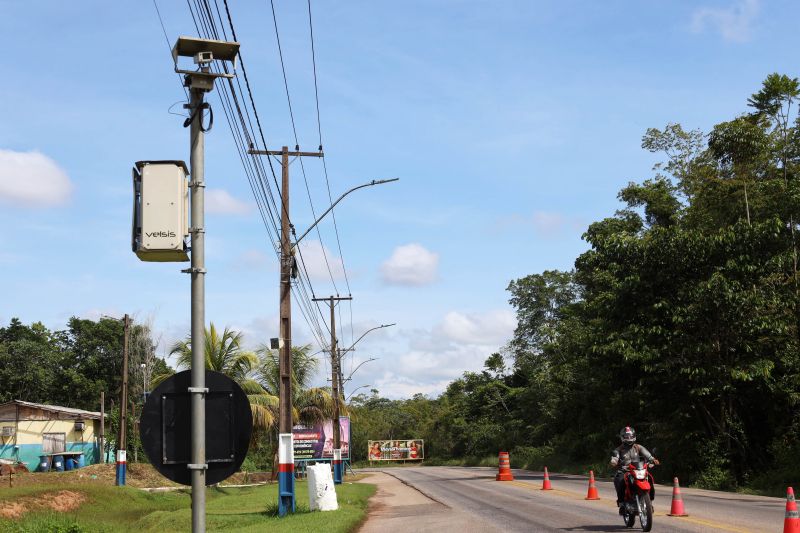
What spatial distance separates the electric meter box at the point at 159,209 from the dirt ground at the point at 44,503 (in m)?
19.8

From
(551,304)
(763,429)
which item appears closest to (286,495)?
(763,429)

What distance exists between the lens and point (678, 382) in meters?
30.8

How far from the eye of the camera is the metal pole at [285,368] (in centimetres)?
1948

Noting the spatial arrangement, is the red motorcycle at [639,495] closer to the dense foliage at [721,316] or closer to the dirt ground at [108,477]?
the dense foliage at [721,316]

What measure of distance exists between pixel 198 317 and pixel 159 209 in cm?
→ 88

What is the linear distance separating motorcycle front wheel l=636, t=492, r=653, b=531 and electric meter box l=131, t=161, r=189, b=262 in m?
9.43

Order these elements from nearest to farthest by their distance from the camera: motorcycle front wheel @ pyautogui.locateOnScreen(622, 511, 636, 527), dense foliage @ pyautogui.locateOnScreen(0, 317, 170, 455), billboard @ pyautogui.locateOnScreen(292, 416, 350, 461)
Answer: motorcycle front wheel @ pyautogui.locateOnScreen(622, 511, 636, 527)
billboard @ pyautogui.locateOnScreen(292, 416, 350, 461)
dense foliage @ pyautogui.locateOnScreen(0, 317, 170, 455)

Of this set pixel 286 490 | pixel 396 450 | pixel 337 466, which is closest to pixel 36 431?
pixel 337 466

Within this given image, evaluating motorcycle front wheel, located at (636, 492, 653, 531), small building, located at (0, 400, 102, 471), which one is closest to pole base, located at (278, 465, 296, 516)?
motorcycle front wheel, located at (636, 492, 653, 531)

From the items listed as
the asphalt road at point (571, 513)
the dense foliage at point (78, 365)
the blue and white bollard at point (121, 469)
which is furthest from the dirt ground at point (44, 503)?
the dense foliage at point (78, 365)

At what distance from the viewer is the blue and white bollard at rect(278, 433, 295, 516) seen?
63.5ft

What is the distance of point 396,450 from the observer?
89.9 meters

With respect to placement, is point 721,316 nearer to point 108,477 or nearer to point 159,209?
point 159,209

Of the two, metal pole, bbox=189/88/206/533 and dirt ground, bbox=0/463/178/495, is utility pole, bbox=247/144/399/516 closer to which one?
metal pole, bbox=189/88/206/533
